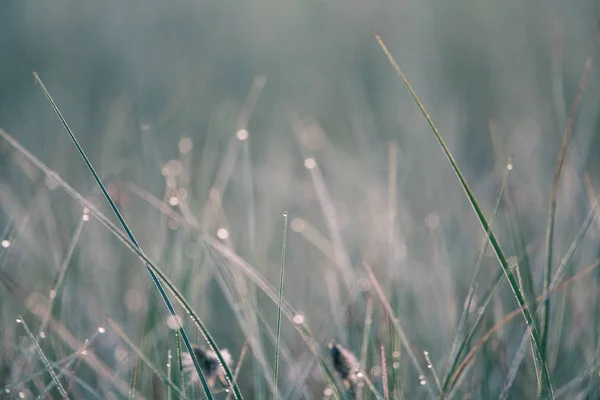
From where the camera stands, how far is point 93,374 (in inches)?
36.4

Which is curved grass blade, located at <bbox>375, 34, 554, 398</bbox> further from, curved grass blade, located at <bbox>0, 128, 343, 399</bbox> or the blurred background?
curved grass blade, located at <bbox>0, 128, 343, 399</bbox>

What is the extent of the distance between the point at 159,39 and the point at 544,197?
85.4 inches

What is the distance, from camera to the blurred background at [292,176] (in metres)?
0.82

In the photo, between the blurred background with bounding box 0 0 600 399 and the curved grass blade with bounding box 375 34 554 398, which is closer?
the curved grass blade with bounding box 375 34 554 398

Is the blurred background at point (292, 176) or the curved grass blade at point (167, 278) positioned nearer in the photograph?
the curved grass blade at point (167, 278)

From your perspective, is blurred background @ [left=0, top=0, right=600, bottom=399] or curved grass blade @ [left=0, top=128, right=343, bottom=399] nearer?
curved grass blade @ [left=0, top=128, right=343, bottom=399]

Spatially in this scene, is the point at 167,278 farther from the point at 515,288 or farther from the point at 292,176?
the point at 292,176

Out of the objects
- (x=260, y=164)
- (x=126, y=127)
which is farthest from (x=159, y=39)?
(x=260, y=164)

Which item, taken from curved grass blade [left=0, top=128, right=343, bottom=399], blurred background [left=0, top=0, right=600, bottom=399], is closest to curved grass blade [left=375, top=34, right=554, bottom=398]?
blurred background [left=0, top=0, right=600, bottom=399]

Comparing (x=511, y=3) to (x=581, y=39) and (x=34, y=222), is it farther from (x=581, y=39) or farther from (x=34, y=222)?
(x=34, y=222)

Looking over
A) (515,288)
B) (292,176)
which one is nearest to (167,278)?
(515,288)

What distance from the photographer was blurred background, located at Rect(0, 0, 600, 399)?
82 centimetres

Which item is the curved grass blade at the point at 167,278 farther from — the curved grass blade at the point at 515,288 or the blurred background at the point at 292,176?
the curved grass blade at the point at 515,288

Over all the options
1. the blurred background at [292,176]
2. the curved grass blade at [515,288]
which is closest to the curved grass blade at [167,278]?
the blurred background at [292,176]
